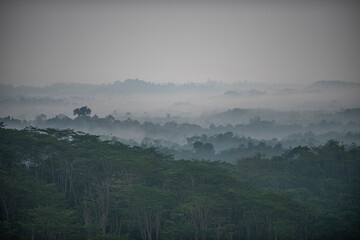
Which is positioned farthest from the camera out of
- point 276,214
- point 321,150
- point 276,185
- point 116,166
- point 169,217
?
point 321,150

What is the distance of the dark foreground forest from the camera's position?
100 ft

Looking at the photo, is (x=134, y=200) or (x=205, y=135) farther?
(x=205, y=135)

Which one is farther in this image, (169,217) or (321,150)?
(321,150)

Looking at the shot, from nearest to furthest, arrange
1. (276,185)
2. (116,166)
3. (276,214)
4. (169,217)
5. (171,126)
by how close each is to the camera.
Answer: (276,214), (169,217), (116,166), (276,185), (171,126)

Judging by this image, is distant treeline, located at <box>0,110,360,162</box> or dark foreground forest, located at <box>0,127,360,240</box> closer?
dark foreground forest, located at <box>0,127,360,240</box>

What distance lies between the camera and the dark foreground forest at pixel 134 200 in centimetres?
3059

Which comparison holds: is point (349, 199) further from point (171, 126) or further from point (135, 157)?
point (171, 126)

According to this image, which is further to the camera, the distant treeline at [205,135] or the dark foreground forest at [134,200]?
the distant treeline at [205,135]

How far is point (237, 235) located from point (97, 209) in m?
11.5

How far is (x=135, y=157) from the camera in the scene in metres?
38.7

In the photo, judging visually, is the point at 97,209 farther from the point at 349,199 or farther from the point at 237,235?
the point at 349,199

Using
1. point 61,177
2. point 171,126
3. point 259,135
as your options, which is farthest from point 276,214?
point 259,135

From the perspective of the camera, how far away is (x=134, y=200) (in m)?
32.5

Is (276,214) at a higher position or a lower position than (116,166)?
lower
